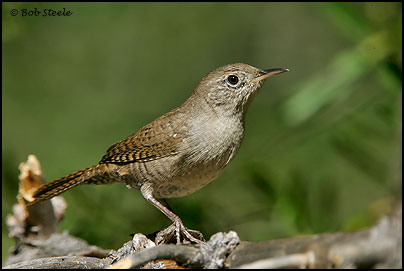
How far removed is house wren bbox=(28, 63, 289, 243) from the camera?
3398 mm

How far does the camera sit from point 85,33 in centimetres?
679

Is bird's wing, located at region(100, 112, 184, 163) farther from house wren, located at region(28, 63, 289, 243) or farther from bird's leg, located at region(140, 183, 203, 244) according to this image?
bird's leg, located at region(140, 183, 203, 244)

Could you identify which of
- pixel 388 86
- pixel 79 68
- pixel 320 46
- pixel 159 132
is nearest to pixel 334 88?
pixel 388 86

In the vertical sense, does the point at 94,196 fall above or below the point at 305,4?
below

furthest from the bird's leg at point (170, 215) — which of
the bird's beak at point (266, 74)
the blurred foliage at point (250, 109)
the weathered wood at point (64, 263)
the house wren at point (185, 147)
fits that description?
the bird's beak at point (266, 74)

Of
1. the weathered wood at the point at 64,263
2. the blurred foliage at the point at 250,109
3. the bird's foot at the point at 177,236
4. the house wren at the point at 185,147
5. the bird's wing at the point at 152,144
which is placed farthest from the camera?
the blurred foliage at the point at 250,109

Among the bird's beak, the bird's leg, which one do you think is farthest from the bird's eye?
the bird's leg

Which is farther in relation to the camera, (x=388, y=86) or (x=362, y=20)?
(x=362, y=20)

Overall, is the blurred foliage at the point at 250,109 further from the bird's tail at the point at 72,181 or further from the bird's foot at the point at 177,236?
the bird's foot at the point at 177,236

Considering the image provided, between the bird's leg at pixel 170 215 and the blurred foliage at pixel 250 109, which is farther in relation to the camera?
the blurred foliage at pixel 250 109

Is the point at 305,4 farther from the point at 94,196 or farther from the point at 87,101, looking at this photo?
the point at 94,196

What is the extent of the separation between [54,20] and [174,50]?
1.39 m

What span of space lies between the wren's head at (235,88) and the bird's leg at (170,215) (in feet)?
2.22

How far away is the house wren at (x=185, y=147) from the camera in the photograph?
3398mm
